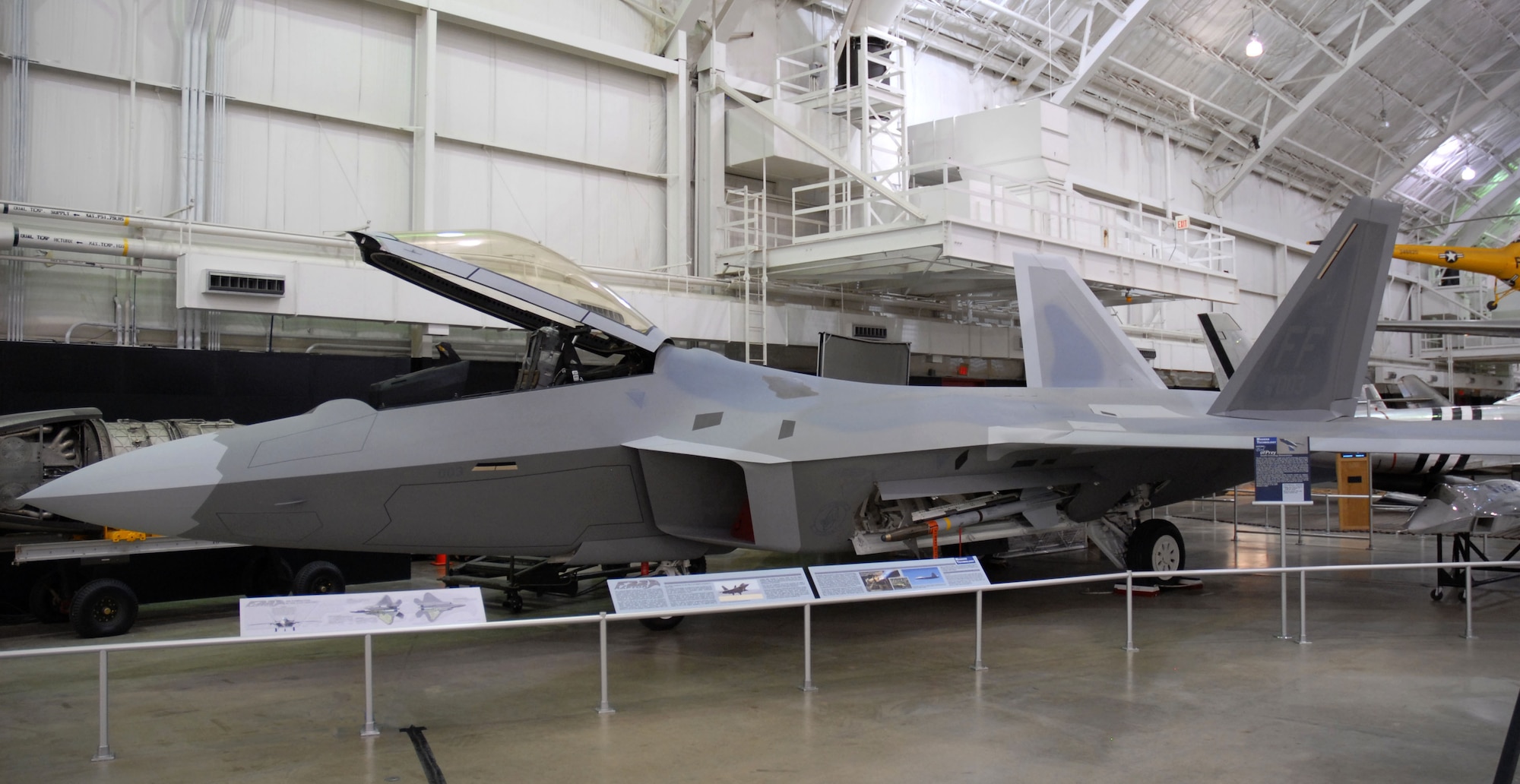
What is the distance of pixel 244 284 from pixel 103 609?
156 inches

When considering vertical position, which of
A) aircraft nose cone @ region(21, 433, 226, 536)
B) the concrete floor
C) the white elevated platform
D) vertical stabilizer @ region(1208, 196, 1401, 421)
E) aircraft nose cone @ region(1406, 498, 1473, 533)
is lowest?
the concrete floor

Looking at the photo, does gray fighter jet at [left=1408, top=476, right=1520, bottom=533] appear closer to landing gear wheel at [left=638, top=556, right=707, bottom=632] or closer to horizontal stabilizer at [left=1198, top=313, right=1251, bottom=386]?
landing gear wheel at [left=638, top=556, right=707, bottom=632]

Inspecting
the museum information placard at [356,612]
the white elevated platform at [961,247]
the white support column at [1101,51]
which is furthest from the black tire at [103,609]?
Result: the white support column at [1101,51]

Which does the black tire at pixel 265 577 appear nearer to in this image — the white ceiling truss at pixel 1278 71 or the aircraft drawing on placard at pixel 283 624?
the aircraft drawing on placard at pixel 283 624

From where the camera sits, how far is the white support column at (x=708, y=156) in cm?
1571

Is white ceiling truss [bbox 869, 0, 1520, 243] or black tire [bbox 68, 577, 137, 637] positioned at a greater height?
white ceiling truss [bbox 869, 0, 1520, 243]

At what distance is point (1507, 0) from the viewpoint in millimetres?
25766

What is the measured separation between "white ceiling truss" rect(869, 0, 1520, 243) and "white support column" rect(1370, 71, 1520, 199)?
0.17ft

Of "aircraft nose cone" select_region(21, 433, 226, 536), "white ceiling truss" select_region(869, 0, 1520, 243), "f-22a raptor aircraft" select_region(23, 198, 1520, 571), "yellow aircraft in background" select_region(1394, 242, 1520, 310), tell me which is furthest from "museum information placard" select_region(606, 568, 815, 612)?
"yellow aircraft in background" select_region(1394, 242, 1520, 310)

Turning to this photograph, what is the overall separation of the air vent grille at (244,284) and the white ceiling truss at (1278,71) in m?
12.4

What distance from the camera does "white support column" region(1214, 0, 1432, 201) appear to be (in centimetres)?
2267

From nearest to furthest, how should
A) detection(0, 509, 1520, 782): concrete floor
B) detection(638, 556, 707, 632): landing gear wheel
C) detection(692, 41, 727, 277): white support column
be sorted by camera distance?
detection(0, 509, 1520, 782): concrete floor → detection(638, 556, 707, 632): landing gear wheel → detection(692, 41, 727, 277): white support column

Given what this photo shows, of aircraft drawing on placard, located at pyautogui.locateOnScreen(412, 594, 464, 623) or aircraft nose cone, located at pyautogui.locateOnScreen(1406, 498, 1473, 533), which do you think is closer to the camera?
aircraft drawing on placard, located at pyautogui.locateOnScreen(412, 594, 464, 623)

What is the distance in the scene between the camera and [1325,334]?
8.64 meters
